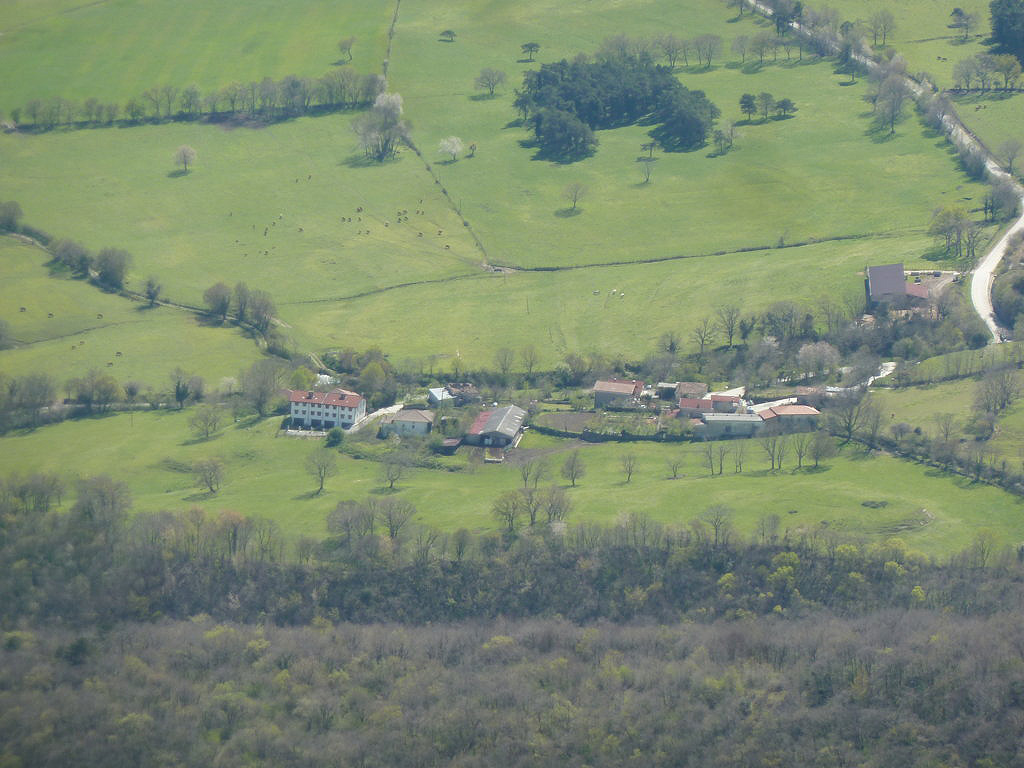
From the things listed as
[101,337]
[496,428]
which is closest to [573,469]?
[496,428]

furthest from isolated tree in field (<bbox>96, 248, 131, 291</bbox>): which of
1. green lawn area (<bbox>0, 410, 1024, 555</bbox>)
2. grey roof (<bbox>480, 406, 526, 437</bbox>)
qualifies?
grey roof (<bbox>480, 406, 526, 437</bbox>)

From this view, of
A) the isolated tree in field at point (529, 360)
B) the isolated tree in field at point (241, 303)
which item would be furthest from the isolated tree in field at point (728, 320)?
the isolated tree in field at point (241, 303)

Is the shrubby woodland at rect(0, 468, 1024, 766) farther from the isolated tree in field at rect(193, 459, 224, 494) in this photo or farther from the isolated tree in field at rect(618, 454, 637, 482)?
the isolated tree in field at rect(618, 454, 637, 482)

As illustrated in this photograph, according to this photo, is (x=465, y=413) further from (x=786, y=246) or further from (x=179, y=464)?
(x=786, y=246)

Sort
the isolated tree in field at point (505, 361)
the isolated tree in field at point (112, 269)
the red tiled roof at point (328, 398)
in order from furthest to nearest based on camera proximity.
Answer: the isolated tree in field at point (112, 269) < the isolated tree in field at point (505, 361) < the red tiled roof at point (328, 398)

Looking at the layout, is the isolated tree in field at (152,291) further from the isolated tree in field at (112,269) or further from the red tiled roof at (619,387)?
the red tiled roof at (619,387)

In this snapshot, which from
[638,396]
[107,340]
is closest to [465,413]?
[638,396]
